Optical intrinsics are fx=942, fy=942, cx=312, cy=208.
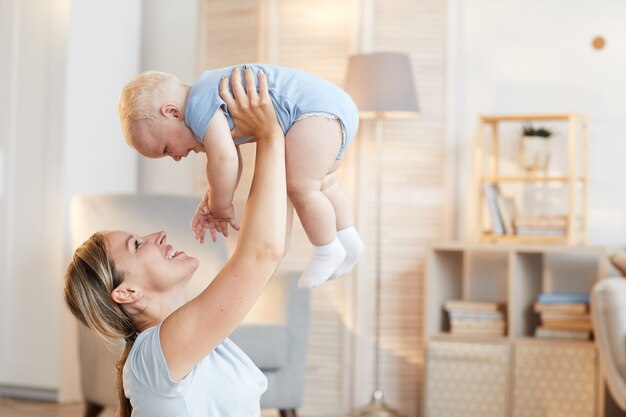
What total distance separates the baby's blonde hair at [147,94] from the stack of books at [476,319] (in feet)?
9.17

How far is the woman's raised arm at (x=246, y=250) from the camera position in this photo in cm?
135

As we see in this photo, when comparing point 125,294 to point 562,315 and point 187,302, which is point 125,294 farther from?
point 562,315

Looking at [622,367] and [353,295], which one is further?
[353,295]

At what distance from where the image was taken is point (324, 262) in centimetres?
157

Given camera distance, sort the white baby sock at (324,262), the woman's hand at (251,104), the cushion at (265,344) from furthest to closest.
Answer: the cushion at (265,344) → the white baby sock at (324,262) → the woman's hand at (251,104)

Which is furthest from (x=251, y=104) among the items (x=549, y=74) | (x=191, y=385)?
(x=549, y=74)

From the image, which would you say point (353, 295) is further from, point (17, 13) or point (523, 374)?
point (17, 13)

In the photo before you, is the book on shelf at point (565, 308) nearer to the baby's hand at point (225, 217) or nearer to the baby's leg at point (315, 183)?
the baby's leg at point (315, 183)

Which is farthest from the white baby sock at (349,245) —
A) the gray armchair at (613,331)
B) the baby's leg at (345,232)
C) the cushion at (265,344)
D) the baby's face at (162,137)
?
the gray armchair at (613,331)

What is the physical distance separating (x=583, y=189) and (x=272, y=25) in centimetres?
162

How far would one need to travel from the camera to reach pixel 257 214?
136 centimetres

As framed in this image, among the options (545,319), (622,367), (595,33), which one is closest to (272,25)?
(595,33)

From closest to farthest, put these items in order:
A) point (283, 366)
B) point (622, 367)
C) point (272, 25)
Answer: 1. point (622, 367)
2. point (283, 366)
3. point (272, 25)

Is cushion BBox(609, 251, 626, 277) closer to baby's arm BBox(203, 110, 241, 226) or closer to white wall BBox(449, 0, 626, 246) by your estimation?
white wall BBox(449, 0, 626, 246)
